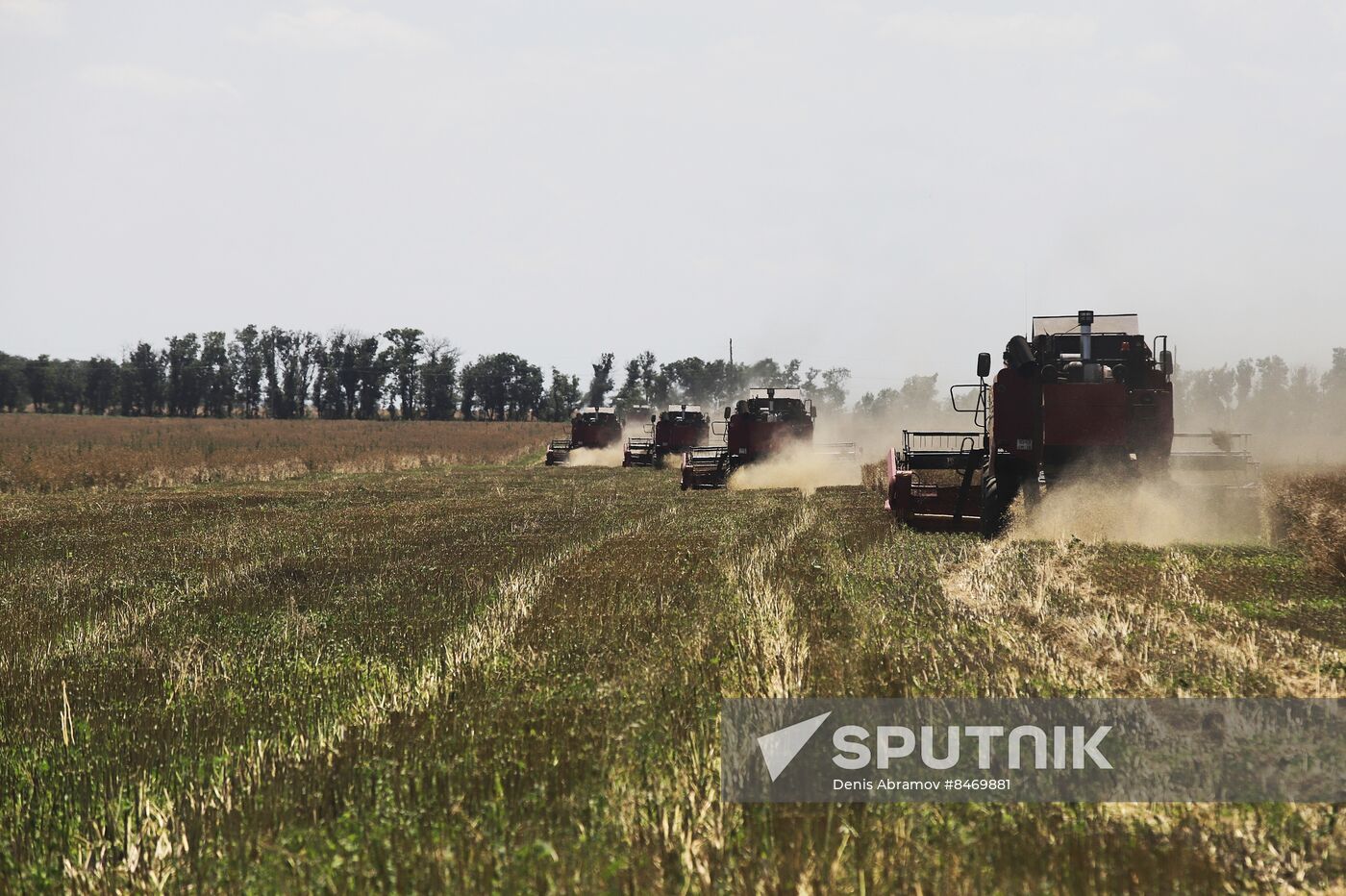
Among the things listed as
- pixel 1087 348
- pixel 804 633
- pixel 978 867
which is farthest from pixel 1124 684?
pixel 1087 348

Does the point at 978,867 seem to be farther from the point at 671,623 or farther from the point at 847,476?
the point at 847,476

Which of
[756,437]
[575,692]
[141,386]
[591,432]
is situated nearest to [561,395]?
[141,386]

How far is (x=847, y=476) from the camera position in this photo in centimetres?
2738

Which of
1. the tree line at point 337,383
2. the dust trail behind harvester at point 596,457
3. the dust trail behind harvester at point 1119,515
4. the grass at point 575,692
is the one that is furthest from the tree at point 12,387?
the dust trail behind harvester at point 1119,515

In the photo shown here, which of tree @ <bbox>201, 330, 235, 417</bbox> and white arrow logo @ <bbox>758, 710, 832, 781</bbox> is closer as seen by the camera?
white arrow logo @ <bbox>758, 710, 832, 781</bbox>

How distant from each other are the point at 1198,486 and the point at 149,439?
184ft

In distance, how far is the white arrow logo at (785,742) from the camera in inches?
180

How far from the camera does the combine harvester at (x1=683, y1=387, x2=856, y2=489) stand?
27359 mm

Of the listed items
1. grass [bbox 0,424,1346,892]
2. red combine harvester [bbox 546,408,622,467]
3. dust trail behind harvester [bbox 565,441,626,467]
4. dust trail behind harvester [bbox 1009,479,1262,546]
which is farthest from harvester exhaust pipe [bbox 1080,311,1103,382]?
red combine harvester [bbox 546,408,622,467]

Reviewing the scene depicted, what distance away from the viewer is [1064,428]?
46.0ft

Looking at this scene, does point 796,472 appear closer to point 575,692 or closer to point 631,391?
point 575,692

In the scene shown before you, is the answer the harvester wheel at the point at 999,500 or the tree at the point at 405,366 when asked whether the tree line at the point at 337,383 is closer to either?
the tree at the point at 405,366

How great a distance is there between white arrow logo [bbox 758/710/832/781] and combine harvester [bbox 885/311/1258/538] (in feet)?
30.5

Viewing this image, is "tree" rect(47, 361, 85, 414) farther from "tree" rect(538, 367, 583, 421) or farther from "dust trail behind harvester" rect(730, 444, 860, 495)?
"dust trail behind harvester" rect(730, 444, 860, 495)
